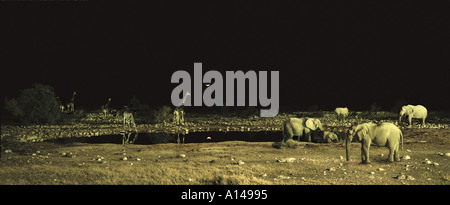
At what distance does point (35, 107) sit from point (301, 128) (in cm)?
1737

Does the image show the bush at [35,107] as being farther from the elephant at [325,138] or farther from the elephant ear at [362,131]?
the elephant ear at [362,131]

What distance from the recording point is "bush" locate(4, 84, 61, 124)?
24.3m

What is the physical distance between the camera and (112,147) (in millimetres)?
14078

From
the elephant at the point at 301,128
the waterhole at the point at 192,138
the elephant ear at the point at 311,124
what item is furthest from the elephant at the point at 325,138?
the waterhole at the point at 192,138

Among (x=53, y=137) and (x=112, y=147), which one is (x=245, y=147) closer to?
(x=112, y=147)

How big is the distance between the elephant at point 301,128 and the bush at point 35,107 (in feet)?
52.4

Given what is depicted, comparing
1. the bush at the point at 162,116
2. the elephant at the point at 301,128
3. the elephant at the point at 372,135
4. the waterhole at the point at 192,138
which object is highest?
the elephant at the point at 372,135

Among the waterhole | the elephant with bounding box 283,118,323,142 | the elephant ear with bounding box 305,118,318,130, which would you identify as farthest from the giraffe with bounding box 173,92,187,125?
the elephant ear with bounding box 305,118,318,130

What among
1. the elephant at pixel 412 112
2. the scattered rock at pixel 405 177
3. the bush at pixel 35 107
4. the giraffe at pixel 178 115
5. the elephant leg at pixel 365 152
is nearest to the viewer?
the scattered rock at pixel 405 177

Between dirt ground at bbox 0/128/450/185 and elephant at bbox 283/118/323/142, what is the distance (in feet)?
4.44

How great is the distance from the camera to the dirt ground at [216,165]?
27.8 ft

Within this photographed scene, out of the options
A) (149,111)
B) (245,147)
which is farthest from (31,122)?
(245,147)

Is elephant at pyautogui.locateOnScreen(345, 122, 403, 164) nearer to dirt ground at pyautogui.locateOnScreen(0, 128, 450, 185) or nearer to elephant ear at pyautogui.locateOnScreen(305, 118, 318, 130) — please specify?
dirt ground at pyautogui.locateOnScreen(0, 128, 450, 185)

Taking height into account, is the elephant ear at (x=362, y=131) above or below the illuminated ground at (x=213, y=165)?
above
